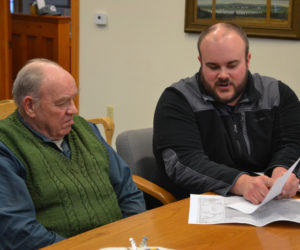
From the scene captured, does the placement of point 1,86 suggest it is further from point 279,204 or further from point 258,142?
point 279,204

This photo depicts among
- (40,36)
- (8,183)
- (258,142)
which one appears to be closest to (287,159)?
(258,142)

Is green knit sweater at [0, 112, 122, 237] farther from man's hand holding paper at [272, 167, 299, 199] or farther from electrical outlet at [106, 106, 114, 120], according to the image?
electrical outlet at [106, 106, 114, 120]

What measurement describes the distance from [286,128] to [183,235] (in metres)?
0.94

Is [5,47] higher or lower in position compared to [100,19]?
lower

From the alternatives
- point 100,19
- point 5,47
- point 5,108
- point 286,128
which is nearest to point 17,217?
point 5,108

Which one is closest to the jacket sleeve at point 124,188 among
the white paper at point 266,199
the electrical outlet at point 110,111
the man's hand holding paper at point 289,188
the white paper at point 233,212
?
the white paper at point 233,212

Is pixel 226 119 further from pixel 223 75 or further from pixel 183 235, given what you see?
pixel 183 235

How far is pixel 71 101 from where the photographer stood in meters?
1.71

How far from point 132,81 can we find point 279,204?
8.19ft

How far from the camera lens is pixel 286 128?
6.77ft

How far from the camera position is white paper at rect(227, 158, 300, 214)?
4.77ft

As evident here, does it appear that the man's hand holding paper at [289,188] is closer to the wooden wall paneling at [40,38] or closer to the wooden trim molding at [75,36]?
the wooden trim molding at [75,36]

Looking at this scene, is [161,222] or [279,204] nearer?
[161,222]

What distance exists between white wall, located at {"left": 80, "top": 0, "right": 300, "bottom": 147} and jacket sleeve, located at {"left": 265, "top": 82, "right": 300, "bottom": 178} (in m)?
1.24
